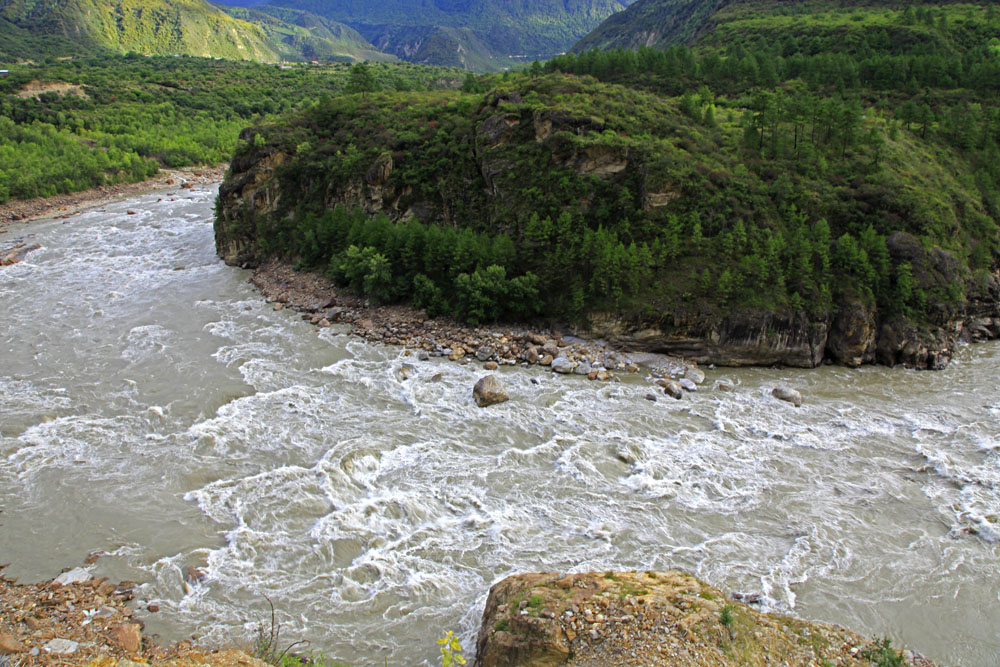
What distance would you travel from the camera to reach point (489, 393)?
24078mm

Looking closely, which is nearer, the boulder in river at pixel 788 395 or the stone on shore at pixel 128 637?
the stone on shore at pixel 128 637

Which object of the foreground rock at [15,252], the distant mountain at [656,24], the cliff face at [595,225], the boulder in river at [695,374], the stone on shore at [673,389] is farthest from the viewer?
the distant mountain at [656,24]

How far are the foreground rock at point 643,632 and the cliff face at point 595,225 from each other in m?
17.4

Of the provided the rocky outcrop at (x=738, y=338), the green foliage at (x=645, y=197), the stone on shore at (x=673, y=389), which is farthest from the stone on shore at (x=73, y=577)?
the rocky outcrop at (x=738, y=338)

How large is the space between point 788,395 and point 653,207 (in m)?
12.2

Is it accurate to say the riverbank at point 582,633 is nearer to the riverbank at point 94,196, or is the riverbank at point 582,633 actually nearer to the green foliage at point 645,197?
the green foliage at point 645,197

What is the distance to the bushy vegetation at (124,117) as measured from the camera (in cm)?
6488

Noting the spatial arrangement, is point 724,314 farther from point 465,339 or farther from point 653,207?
point 465,339

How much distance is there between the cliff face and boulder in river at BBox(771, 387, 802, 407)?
9.44ft

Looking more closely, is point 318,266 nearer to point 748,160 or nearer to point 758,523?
point 748,160

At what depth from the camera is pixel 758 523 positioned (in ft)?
57.5

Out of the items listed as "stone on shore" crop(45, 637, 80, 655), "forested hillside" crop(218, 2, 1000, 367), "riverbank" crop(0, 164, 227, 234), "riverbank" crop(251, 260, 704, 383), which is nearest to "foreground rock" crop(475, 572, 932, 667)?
"stone on shore" crop(45, 637, 80, 655)

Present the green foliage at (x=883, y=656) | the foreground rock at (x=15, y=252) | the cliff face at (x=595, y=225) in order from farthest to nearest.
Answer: the foreground rock at (x=15, y=252) < the cliff face at (x=595, y=225) < the green foliage at (x=883, y=656)

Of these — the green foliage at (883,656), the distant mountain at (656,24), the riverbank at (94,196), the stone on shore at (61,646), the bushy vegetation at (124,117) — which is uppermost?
the distant mountain at (656,24)
